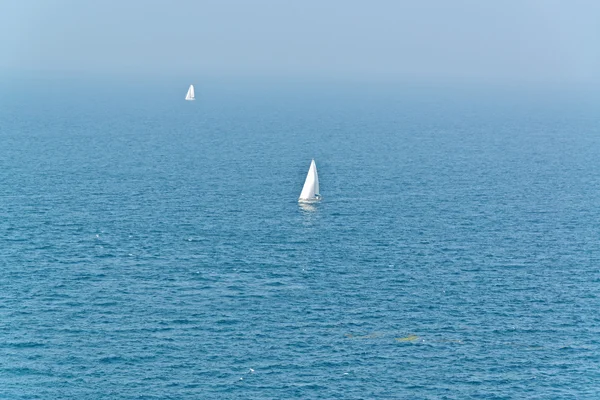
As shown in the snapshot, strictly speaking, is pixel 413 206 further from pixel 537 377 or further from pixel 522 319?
pixel 537 377

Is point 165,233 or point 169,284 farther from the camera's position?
point 165,233

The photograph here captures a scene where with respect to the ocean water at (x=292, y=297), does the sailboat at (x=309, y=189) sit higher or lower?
higher

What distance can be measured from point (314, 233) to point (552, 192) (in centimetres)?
7051

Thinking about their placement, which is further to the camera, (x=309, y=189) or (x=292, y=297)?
(x=309, y=189)

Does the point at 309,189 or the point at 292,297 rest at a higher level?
the point at 309,189

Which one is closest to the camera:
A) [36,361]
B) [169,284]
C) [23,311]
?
[36,361]

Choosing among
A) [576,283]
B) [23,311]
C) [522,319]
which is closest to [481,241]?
[576,283]

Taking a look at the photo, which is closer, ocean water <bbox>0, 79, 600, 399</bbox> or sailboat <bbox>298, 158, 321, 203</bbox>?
ocean water <bbox>0, 79, 600, 399</bbox>

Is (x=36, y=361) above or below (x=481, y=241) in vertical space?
below

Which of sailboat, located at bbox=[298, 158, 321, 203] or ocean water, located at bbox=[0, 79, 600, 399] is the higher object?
sailboat, located at bbox=[298, 158, 321, 203]

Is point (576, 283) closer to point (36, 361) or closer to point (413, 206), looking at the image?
point (413, 206)

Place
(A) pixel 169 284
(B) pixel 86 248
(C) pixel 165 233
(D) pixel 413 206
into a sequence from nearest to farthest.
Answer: (A) pixel 169 284 < (B) pixel 86 248 < (C) pixel 165 233 < (D) pixel 413 206

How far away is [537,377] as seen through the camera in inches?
4112

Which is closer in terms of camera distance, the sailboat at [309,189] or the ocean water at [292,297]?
the ocean water at [292,297]
